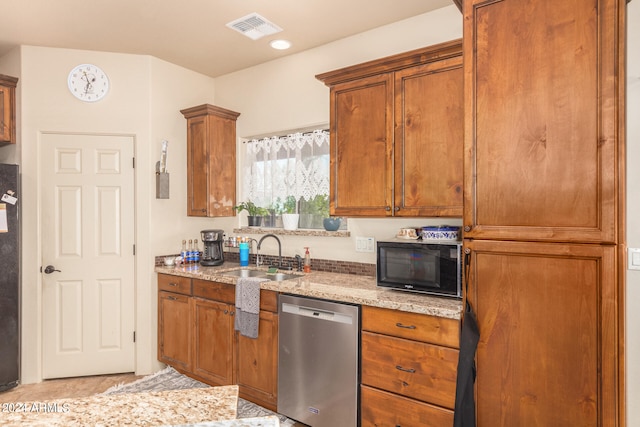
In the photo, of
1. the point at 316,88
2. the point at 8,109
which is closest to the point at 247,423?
the point at 316,88

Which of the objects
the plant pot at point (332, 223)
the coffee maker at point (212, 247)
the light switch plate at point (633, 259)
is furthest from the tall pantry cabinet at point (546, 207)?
the coffee maker at point (212, 247)

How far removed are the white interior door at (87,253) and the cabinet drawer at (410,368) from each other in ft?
7.79

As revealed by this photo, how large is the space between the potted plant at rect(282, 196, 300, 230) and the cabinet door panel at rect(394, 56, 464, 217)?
122 cm

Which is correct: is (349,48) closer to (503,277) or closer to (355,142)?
(355,142)

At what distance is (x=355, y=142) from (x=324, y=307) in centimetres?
110

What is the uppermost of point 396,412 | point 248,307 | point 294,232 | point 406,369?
point 294,232

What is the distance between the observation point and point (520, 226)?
5.60 feet

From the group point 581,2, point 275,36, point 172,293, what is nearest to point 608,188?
point 581,2

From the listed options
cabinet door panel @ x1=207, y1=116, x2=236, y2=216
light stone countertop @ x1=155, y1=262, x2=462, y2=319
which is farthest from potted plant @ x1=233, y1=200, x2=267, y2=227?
light stone countertop @ x1=155, y1=262, x2=462, y2=319

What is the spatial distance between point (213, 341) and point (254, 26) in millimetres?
2415

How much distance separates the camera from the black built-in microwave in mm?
2123

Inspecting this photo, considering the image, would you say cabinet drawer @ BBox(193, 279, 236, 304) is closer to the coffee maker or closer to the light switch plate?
the coffee maker

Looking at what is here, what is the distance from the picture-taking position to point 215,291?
297 centimetres

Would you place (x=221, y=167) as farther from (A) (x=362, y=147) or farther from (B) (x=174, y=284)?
(A) (x=362, y=147)
